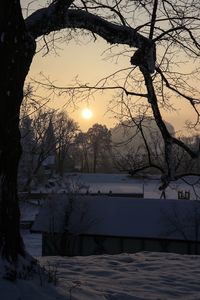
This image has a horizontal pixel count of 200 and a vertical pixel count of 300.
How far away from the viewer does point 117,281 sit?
7660 millimetres

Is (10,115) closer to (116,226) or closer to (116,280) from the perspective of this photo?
(116,280)

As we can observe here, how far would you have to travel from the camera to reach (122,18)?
9.09m

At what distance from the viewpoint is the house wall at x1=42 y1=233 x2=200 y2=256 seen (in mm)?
30172

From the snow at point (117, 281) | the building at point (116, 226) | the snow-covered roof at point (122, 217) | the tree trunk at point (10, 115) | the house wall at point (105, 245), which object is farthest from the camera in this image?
the snow-covered roof at point (122, 217)

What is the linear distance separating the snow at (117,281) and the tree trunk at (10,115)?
575mm

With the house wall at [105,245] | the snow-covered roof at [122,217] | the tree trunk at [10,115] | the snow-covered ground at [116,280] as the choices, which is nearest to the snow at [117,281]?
the snow-covered ground at [116,280]

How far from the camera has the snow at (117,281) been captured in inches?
223

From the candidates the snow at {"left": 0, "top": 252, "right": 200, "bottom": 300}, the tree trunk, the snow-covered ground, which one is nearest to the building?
the snow-covered ground

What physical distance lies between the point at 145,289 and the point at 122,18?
4531mm

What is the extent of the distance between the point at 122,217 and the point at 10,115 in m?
26.6

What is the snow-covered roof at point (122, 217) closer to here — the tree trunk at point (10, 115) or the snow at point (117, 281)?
the snow at point (117, 281)

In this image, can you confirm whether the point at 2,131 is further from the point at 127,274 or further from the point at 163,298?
the point at 127,274

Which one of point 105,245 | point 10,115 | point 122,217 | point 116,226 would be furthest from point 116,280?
point 122,217

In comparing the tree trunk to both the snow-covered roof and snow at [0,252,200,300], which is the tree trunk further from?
the snow-covered roof
